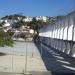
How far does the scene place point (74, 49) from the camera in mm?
25578

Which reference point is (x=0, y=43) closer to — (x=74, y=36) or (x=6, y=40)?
(x=6, y=40)

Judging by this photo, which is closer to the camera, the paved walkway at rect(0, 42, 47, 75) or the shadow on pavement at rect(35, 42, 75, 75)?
the shadow on pavement at rect(35, 42, 75, 75)

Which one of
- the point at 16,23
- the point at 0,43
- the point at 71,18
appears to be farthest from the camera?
the point at 16,23

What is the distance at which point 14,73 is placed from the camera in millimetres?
16344

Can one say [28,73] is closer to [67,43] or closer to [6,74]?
[6,74]

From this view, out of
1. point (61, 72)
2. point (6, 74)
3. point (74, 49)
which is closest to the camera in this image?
point (6, 74)

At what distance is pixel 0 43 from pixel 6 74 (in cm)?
1223

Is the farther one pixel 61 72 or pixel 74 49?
pixel 74 49

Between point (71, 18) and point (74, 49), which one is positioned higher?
point (71, 18)

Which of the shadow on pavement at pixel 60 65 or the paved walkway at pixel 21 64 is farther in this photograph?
the paved walkway at pixel 21 64

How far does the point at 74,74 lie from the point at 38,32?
80743 millimetres

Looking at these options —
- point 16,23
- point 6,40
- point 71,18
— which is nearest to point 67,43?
point 71,18

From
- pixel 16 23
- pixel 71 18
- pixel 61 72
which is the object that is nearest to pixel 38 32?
pixel 16 23

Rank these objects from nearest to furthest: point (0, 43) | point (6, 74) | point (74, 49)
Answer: point (6, 74) → point (74, 49) → point (0, 43)
